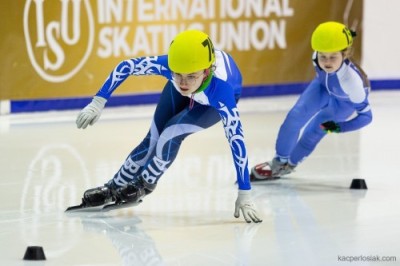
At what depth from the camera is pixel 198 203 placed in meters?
7.75

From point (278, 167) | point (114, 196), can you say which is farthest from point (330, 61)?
point (114, 196)

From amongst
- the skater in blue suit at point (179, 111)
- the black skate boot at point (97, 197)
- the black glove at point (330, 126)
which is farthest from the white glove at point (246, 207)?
the black glove at point (330, 126)

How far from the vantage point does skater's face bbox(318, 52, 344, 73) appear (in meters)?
8.15

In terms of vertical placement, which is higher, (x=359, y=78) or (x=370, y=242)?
(x=359, y=78)

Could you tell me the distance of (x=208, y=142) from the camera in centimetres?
1063

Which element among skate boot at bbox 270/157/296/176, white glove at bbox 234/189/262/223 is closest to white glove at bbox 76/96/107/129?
white glove at bbox 234/189/262/223

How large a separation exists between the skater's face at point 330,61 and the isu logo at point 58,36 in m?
4.41

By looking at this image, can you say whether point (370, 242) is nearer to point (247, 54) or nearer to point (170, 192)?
point (170, 192)

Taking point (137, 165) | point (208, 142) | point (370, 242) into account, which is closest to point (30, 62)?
point (208, 142)

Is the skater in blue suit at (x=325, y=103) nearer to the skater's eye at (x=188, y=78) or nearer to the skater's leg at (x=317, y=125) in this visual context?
the skater's leg at (x=317, y=125)

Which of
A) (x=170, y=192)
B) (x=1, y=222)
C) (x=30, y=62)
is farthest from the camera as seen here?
(x=30, y=62)

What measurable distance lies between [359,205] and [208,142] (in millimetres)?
3109

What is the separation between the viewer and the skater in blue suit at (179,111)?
21.6 feet

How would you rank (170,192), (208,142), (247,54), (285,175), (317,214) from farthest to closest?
(247,54) → (208,142) → (285,175) → (170,192) → (317,214)
